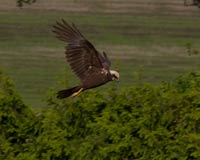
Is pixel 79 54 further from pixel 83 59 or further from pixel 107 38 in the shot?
pixel 107 38

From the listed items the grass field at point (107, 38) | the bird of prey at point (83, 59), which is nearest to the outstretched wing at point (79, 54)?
the bird of prey at point (83, 59)

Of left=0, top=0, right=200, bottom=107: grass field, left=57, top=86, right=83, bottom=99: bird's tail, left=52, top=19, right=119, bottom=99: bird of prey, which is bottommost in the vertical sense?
left=0, top=0, right=200, bottom=107: grass field

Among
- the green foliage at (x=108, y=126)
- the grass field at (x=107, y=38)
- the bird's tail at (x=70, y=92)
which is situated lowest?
the grass field at (x=107, y=38)

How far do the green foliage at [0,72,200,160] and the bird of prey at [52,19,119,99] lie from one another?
0.95 feet

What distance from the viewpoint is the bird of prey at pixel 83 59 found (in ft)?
28.4

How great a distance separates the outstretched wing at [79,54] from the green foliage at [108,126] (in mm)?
286

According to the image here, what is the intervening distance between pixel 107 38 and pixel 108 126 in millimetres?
30813

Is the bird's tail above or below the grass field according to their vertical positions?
above

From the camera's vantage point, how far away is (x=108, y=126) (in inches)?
343

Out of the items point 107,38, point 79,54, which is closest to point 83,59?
point 79,54

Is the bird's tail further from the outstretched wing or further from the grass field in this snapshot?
the grass field

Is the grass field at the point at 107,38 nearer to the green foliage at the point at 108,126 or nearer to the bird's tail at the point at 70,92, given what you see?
the green foliage at the point at 108,126

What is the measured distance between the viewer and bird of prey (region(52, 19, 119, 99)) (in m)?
8.66

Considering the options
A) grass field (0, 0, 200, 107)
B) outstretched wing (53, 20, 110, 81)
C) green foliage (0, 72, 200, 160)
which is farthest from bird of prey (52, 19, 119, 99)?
grass field (0, 0, 200, 107)
